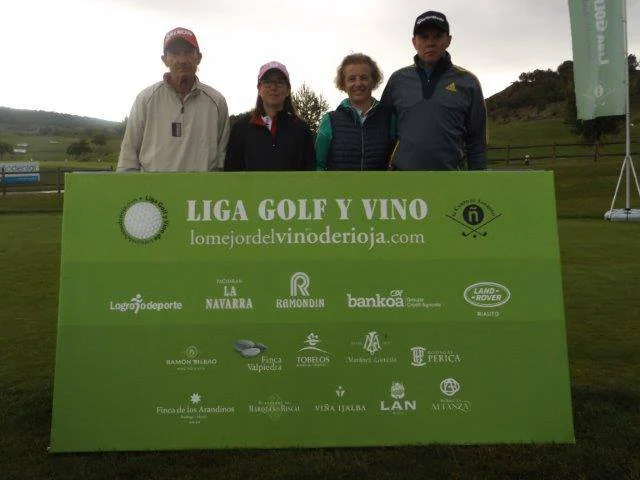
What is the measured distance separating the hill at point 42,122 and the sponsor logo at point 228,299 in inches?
4841

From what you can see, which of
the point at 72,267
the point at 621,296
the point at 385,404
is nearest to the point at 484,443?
the point at 385,404

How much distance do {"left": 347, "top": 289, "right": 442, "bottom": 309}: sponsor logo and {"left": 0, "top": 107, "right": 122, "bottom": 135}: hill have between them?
404ft

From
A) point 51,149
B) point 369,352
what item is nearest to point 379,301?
point 369,352

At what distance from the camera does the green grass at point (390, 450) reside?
3.02 metres

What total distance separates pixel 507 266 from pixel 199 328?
4.87ft

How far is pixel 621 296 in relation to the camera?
7.21m

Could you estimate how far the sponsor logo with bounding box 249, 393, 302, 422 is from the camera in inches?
127

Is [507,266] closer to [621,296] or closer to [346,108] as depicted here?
[346,108]

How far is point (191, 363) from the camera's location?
3252 mm

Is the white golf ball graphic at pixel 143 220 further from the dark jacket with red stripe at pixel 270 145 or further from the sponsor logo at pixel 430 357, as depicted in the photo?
the sponsor logo at pixel 430 357

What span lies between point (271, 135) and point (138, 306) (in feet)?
4.56

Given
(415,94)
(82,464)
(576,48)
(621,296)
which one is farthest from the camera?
(576,48)

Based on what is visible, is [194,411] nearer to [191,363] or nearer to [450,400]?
[191,363]

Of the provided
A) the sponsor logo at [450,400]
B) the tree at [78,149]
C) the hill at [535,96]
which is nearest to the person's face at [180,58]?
the sponsor logo at [450,400]
